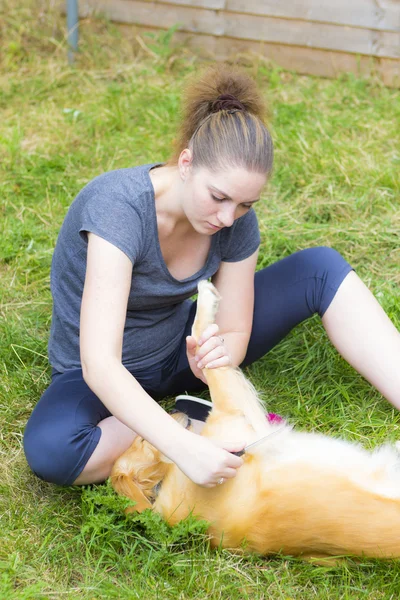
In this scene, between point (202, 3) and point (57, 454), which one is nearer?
point (57, 454)

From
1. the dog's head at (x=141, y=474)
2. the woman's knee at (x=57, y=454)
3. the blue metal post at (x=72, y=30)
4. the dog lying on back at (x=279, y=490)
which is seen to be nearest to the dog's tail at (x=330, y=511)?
the dog lying on back at (x=279, y=490)

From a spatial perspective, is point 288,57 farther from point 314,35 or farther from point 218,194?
point 218,194

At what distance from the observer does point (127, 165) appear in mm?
4152

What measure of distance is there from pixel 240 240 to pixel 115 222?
0.54m

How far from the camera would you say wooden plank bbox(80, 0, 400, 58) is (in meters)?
4.84

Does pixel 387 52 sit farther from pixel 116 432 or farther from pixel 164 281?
pixel 116 432

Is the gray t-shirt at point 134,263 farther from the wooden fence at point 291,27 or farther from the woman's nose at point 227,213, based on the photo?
the wooden fence at point 291,27

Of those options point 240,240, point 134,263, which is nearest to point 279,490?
point 134,263

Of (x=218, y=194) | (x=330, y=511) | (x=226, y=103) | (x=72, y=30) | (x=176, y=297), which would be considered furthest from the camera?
(x=72, y=30)

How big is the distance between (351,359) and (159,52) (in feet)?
11.2

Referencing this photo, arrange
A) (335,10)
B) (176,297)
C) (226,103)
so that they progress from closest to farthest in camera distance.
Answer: (226,103)
(176,297)
(335,10)

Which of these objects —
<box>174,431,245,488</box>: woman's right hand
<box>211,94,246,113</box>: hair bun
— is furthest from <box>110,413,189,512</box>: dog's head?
<box>211,94,246,113</box>: hair bun

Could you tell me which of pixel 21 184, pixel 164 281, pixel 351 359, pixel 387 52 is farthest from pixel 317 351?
pixel 387 52

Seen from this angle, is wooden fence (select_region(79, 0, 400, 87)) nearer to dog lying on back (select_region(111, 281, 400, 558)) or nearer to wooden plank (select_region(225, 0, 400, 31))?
wooden plank (select_region(225, 0, 400, 31))
